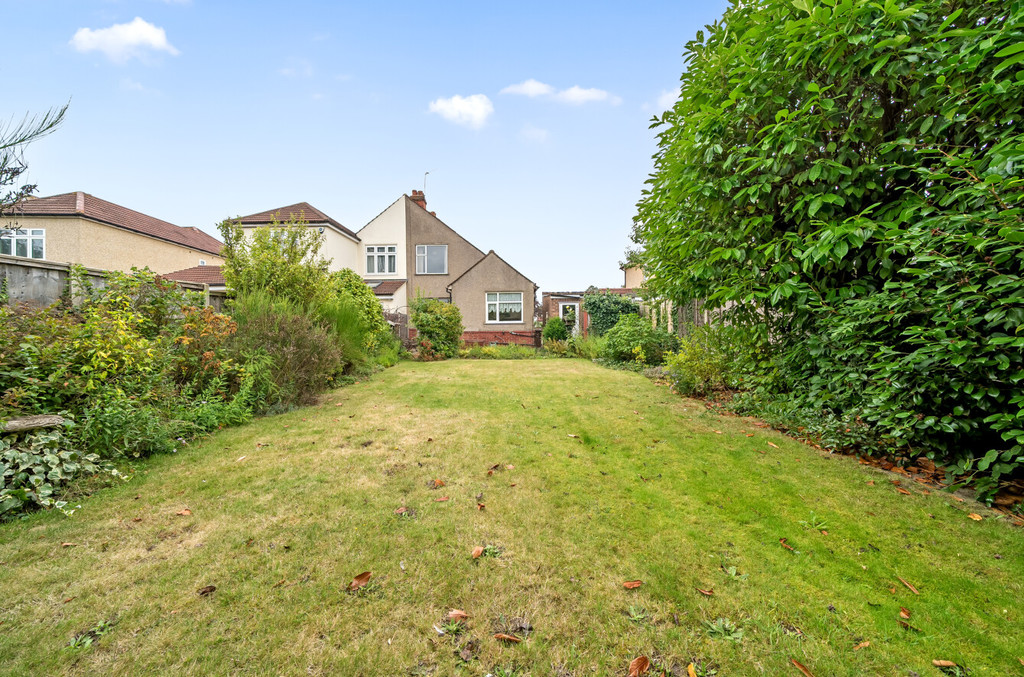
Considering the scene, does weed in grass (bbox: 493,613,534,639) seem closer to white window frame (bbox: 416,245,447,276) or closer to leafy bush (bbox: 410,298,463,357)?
leafy bush (bbox: 410,298,463,357)

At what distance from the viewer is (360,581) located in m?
1.96

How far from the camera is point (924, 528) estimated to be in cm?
244

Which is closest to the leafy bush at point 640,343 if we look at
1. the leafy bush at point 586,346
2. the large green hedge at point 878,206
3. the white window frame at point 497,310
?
the leafy bush at point 586,346

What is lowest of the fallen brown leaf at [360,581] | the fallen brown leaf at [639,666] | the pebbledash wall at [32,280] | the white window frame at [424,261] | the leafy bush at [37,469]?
the fallen brown leaf at [360,581]

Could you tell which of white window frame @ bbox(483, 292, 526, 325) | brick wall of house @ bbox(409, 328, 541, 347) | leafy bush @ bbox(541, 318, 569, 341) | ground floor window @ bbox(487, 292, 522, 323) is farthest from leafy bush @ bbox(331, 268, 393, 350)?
ground floor window @ bbox(487, 292, 522, 323)

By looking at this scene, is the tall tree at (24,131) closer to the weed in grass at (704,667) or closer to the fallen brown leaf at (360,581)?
the fallen brown leaf at (360,581)

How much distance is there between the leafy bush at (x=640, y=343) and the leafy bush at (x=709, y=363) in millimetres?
3704

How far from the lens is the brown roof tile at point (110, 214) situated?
17.1 m

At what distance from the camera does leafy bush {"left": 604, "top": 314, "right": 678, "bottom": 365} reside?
10945 millimetres

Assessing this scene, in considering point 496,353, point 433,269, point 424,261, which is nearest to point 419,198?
point 424,261

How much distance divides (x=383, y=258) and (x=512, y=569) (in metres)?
22.0

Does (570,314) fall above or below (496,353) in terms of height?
above

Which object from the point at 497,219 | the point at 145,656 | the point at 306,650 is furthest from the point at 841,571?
the point at 497,219

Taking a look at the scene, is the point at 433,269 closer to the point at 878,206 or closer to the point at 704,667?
the point at 878,206
